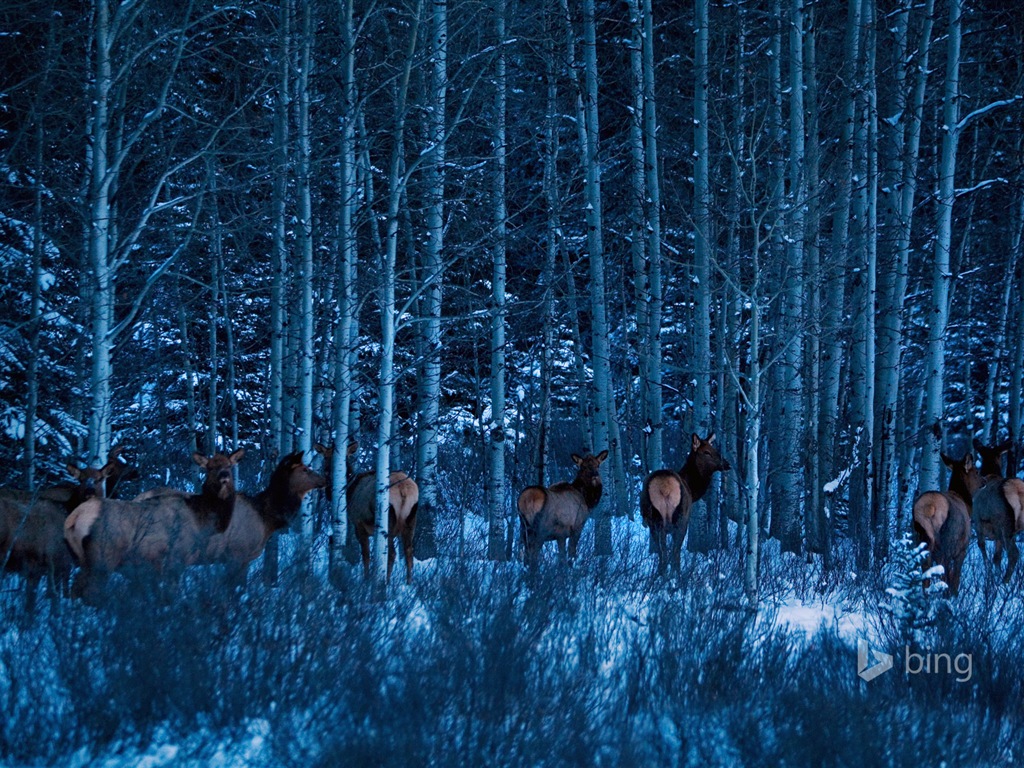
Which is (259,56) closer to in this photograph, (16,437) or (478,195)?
(478,195)

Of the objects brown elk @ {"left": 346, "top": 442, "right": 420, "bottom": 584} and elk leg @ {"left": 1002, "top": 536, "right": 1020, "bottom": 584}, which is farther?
elk leg @ {"left": 1002, "top": 536, "right": 1020, "bottom": 584}

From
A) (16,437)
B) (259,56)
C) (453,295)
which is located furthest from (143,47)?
(453,295)

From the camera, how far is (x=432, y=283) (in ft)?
35.6

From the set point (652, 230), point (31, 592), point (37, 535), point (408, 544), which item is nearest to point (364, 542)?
point (408, 544)

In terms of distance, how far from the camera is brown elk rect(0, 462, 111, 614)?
27.7 ft

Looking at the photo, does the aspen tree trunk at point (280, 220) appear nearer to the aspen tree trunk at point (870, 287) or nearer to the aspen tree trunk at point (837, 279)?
the aspen tree trunk at point (837, 279)

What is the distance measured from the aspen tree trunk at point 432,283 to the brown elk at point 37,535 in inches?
140

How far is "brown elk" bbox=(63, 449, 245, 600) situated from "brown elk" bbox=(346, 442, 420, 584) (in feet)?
5.29

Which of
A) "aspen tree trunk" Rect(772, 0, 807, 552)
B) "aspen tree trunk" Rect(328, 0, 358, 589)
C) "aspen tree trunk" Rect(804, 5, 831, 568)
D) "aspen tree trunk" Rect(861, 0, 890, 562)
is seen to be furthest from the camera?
"aspen tree trunk" Rect(861, 0, 890, 562)

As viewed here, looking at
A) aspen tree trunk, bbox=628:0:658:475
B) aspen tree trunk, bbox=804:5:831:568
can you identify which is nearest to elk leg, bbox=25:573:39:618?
aspen tree trunk, bbox=804:5:831:568

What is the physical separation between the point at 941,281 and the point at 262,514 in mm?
8731

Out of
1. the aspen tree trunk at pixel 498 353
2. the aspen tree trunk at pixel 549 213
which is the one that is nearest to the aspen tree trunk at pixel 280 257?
the aspen tree trunk at pixel 498 353

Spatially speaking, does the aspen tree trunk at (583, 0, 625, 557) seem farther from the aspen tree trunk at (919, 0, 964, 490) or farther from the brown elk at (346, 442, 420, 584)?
the aspen tree trunk at (919, 0, 964, 490)

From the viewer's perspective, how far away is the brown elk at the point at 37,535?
843 cm
